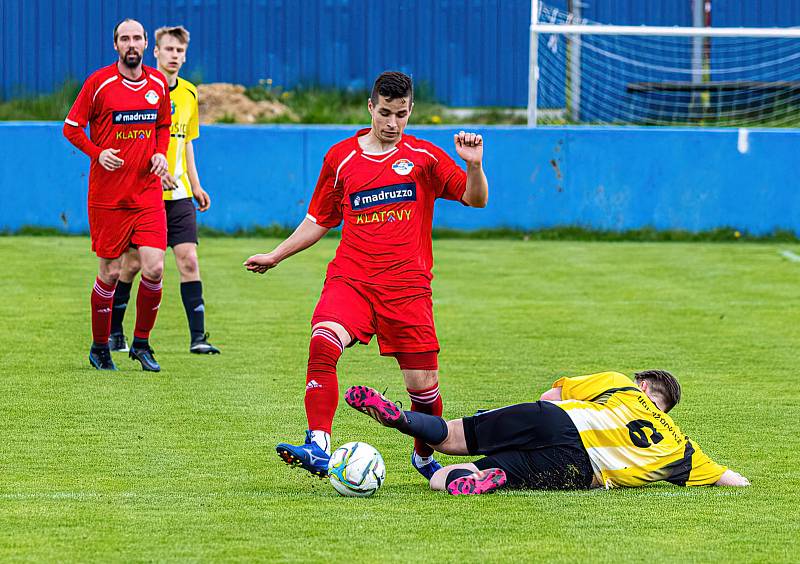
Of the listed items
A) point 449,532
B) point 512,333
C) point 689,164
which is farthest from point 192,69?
point 449,532

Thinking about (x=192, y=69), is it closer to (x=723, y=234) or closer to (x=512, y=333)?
(x=723, y=234)

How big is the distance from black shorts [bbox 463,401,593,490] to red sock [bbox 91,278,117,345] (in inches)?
144

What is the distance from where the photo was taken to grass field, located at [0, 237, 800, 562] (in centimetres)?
496

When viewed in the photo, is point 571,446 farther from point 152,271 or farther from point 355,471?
point 152,271

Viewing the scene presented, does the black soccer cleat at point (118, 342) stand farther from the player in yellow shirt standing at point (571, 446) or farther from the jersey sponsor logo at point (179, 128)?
the player in yellow shirt standing at point (571, 446)

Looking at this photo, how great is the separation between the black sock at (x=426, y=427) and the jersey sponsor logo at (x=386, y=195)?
0.93 meters

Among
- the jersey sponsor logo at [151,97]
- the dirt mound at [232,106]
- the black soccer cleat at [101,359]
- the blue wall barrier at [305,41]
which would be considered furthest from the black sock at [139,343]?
the blue wall barrier at [305,41]

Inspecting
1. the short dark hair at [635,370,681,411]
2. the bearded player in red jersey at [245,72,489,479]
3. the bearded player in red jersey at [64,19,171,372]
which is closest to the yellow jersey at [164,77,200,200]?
the bearded player in red jersey at [64,19,171,372]

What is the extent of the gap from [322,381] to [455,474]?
0.68m

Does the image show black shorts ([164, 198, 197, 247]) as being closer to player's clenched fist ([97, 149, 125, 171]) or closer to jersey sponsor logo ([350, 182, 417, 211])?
player's clenched fist ([97, 149, 125, 171])

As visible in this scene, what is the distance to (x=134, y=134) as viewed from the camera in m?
8.68

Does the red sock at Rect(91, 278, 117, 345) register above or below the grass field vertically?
above

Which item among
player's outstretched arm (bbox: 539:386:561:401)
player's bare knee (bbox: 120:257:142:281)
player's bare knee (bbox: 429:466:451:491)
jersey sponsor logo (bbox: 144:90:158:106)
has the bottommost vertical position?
player's bare knee (bbox: 429:466:451:491)

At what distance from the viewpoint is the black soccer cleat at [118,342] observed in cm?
972
